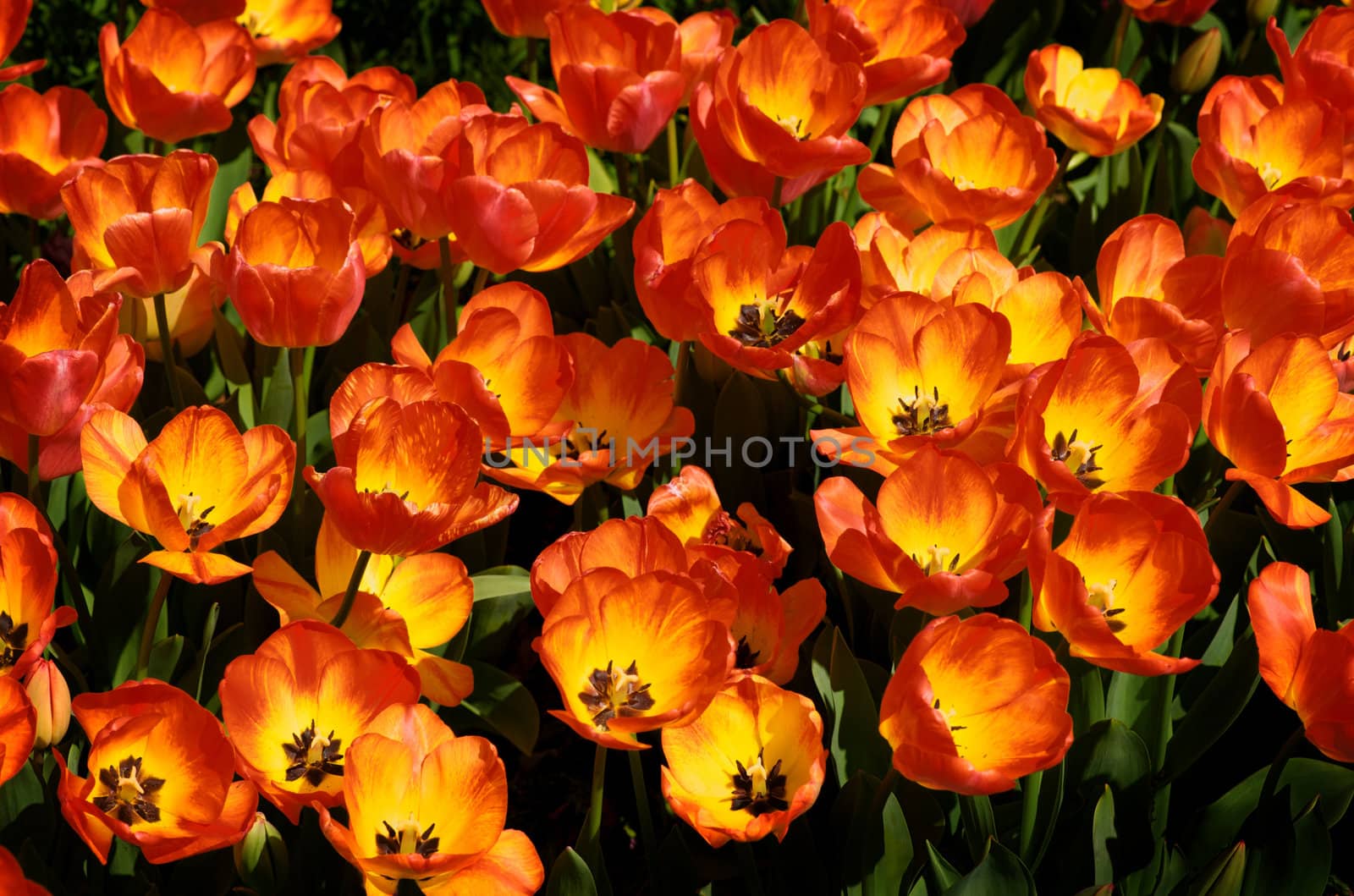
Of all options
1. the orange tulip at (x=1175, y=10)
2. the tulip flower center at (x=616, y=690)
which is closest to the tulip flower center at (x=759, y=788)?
the tulip flower center at (x=616, y=690)

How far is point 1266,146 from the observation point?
6.34 feet

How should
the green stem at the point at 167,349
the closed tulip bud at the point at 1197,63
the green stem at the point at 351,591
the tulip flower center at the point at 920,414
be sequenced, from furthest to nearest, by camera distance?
1. the closed tulip bud at the point at 1197,63
2. the green stem at the point at 167,349
3. the tulip flower center at the point at 920,414
4. the green stem at the point at 351,591

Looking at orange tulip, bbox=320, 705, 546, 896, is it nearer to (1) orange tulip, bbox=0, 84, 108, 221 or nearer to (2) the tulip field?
(2) the tulip field

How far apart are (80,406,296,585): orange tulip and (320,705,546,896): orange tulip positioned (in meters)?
0.26

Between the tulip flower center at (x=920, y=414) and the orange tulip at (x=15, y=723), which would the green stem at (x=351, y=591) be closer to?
the orange tulip at (x=15, y=723)

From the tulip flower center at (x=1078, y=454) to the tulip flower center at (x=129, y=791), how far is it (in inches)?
38.1

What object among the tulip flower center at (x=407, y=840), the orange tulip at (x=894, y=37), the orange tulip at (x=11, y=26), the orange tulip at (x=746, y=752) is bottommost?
the orange tulip at (x=746, y=752)

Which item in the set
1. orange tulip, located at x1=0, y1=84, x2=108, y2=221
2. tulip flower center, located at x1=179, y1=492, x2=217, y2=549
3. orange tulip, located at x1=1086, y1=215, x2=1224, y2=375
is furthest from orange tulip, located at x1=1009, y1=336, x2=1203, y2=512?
orange tulip, located at x1=0, y1=84, x2=108, y2=221

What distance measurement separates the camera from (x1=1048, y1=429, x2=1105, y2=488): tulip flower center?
1.46 metres

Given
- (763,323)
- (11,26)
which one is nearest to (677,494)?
(763,323)

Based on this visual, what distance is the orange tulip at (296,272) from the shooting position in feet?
4.72

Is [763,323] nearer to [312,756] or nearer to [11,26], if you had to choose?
[312,756]

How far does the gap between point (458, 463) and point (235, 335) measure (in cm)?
74

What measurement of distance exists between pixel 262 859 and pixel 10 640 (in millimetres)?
334
